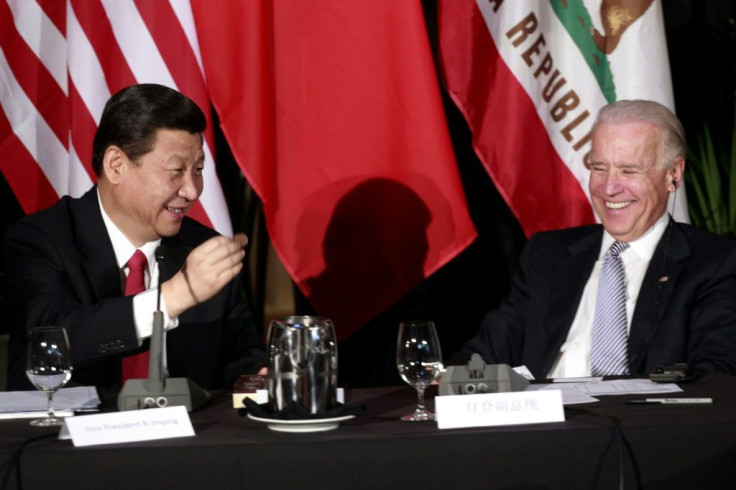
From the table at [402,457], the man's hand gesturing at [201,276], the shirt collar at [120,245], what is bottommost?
the table at [402,457]

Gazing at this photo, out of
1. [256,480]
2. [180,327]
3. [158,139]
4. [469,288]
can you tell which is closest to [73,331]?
[180,327]

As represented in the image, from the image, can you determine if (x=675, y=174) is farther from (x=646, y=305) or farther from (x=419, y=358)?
(x=419, y=358)

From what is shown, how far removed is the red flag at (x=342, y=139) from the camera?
3885 millimetres

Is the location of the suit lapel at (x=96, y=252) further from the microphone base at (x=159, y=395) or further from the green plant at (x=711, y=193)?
the green plant at (x=711, y=193)

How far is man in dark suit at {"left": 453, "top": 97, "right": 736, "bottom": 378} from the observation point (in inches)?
120

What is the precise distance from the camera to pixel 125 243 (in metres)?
3.12

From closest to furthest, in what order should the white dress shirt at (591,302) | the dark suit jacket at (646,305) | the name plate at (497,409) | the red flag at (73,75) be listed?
the name plate at (497,409) < the dark suit jacket at (646,305) < the white dress shirt at (591,302) < the red flag at (73,75)

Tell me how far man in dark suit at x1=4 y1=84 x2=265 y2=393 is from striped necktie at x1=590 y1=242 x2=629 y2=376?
3.22ft

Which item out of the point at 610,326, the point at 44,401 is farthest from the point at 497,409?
the point at 610,326

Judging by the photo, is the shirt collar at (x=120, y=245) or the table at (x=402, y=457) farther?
the shirt collar at (x=120, y=245)

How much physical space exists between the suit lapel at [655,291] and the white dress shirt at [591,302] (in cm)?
4

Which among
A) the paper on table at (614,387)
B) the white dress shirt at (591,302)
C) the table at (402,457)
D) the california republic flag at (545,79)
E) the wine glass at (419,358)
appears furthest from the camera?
the california republic flag at (545,79)

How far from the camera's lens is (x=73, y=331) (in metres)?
2.76

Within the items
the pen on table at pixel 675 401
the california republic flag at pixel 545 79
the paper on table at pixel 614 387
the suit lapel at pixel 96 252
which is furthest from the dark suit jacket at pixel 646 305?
the suit lapel at pixel 96 252
